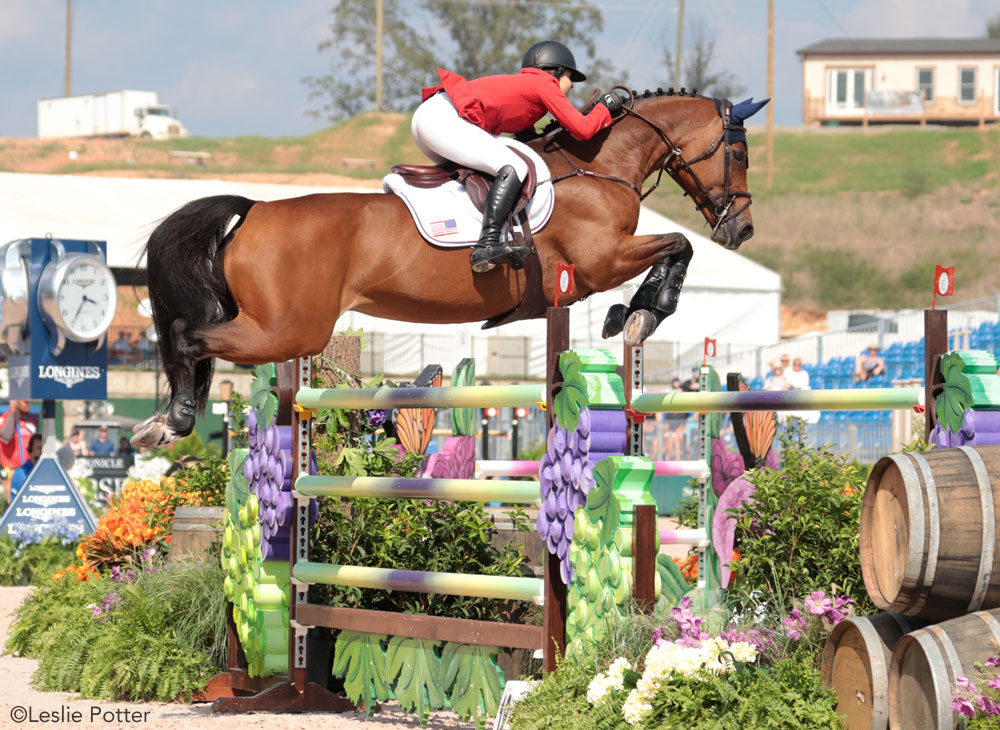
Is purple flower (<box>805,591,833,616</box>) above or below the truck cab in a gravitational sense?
below

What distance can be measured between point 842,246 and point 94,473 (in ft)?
121

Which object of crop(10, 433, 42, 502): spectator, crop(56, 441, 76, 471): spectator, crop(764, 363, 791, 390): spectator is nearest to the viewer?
crop(56, 441, 76, 471): spectator

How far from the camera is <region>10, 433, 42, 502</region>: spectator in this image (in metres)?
10.2

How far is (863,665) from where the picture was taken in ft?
10.1

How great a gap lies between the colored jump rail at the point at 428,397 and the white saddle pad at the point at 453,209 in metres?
0.56

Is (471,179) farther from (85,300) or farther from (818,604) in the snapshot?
(85,300)

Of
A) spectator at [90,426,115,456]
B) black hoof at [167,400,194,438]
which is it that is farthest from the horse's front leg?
spectator at [90,426,115,456]

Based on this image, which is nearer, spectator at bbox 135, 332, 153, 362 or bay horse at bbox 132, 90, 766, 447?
bay horse at bbox 132, 90, 766, 447

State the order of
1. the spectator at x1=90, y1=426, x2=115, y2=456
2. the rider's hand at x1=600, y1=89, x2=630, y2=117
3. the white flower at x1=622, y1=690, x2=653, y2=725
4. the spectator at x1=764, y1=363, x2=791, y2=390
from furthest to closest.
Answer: the spectator at x1=90, y1=426, x2=115, y2=456
the spectator at x1=764, y1=363, x2=791, y2=390
the rider's hand at x1=600, y1=89, x2=630, y2=117
the white flower at x1=622, y1=690, x2=653, y2=725

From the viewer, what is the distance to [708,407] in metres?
3.96

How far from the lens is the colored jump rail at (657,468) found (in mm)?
4746

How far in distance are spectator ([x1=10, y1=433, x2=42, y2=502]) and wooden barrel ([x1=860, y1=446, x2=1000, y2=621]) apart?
7760 mm

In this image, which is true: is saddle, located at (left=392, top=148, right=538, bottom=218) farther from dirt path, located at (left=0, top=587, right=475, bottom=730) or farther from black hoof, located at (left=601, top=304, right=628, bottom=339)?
dirt path, located at (left=0, top=587, right=475, bottom=730)

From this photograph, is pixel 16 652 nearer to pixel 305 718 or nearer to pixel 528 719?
pixel 305 718
